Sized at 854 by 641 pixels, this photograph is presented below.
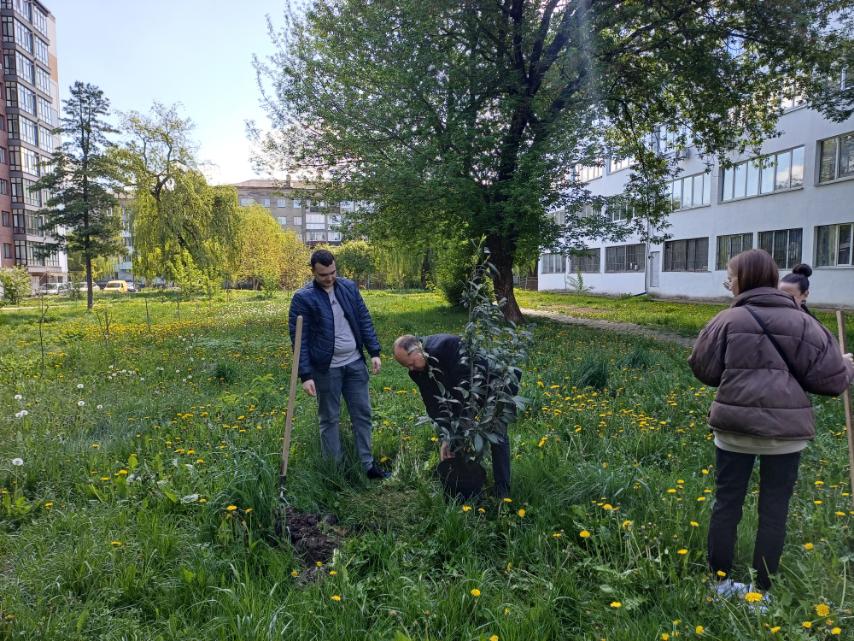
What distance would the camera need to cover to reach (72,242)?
28641 mm

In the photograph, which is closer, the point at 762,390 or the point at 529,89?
the point at 762,390

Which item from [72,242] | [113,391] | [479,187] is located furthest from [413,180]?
[72,242]

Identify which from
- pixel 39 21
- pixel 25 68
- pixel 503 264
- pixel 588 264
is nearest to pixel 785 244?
pixel 503 264

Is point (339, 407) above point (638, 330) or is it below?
above

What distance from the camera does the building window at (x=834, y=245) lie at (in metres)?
19.8

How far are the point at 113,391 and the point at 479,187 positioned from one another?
915cm

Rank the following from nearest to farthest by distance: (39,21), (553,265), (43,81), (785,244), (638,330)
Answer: (638,330) → (785,244) → (553,265) → (39,21) → (43,81)

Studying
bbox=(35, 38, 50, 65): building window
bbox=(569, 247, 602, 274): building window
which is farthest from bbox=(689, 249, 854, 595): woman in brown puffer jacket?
bbox=(35, 38, 50, 65): building window

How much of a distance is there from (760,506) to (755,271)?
1195 mm

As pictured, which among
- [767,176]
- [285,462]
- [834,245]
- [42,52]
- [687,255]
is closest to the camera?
[285,462]

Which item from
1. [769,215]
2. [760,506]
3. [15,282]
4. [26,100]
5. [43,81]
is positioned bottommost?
[760,506]

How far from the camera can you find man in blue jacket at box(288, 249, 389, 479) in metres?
4.47

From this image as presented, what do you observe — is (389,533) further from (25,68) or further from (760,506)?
(25,68)

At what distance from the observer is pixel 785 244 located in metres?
22.8
